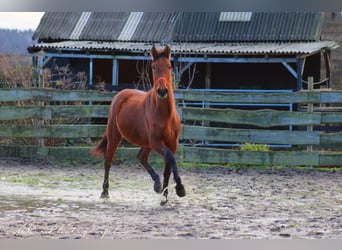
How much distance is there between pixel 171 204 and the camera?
5.38 meters

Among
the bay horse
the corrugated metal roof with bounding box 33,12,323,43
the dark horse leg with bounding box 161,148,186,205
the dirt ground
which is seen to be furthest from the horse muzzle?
the corrugated metal roof with bounding box 33,12,323,43

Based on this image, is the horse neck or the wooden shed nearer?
the horse neck

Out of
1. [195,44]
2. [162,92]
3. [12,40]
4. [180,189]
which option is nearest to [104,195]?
[180,189]

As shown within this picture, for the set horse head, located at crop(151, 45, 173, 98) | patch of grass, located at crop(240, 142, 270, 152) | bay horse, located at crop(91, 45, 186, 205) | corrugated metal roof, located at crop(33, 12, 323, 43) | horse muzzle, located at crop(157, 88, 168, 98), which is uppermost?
corrugated metal roof, located at crop(33, 12, 323, 43)

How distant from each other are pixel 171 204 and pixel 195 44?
6.25 metres

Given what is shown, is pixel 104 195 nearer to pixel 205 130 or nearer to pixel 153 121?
pixel 153 121

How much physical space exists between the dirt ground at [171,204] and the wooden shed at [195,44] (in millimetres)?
A: 3701

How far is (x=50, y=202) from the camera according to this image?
17.7ft

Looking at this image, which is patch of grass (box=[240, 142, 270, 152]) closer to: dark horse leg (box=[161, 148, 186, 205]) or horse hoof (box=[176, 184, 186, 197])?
dark horse leg (box=[161, 148, 186, 205])

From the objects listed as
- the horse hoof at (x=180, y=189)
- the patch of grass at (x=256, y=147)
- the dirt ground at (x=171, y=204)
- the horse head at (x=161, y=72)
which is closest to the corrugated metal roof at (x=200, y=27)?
the patch of grass at (x=256, y=147)

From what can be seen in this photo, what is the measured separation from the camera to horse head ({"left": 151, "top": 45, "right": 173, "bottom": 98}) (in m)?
5.01

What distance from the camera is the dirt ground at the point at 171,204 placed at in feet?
14.5

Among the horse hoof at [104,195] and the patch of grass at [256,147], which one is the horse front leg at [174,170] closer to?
the horse hoof at [104,195]

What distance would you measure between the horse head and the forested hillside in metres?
Answer: 3.47
